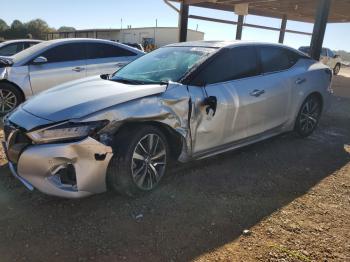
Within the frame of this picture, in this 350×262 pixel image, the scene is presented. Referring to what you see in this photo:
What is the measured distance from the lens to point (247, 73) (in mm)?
4758

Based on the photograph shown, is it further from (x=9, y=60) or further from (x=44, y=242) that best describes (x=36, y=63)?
(x=44, y=242)

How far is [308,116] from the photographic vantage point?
19.5 ft

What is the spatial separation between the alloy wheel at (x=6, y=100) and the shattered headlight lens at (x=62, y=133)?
422 centimetres

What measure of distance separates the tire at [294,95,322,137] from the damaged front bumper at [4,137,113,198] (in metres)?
3.51

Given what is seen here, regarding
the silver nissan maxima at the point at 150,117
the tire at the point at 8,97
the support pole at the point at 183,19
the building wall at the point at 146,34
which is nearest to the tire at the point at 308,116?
the silver nissan maxima at the point at 150,117

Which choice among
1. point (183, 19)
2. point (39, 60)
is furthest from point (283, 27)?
point (39, 60)

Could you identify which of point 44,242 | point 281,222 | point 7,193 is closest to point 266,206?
point 281,222

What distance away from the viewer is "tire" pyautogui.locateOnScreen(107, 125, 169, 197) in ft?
11.3

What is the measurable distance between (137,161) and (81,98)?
0.81 meters

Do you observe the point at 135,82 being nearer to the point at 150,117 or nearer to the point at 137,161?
the point at 150,117

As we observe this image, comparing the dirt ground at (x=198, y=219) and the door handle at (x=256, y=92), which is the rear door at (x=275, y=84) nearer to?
the door handle at (x=256, y=92)

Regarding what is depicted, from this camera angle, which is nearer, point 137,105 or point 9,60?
point 137,105

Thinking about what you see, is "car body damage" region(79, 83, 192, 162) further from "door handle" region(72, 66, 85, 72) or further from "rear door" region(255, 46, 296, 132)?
"door handle" region(72, 66, 85, 72)

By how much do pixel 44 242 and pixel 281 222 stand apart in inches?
80.5
